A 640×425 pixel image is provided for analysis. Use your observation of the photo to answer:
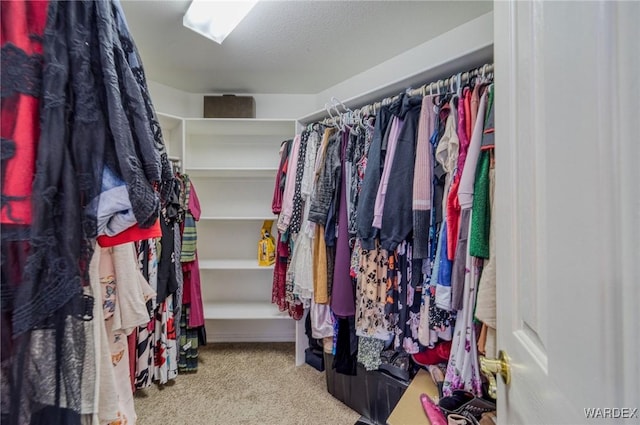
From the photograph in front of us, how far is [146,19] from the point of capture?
1596 mm

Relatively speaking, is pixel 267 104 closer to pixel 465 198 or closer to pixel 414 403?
pixel 465 198

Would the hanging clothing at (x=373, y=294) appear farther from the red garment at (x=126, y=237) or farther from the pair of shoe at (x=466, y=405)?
the red garment at (x=126, y=237)

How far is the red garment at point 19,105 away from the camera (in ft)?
1.62

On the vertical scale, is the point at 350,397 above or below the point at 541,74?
below

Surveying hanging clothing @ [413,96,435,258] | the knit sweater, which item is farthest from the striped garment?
hanging clothing @ [413,96,435,258]

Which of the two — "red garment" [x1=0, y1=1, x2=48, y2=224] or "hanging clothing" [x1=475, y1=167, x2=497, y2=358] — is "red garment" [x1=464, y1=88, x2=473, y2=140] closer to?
"hanging clothing" [x1=475, y1=167, x2=497, y2=358]

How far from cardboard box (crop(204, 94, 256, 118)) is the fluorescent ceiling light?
658 millimetres

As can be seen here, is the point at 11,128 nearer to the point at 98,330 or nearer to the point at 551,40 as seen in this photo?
the point at 98,330

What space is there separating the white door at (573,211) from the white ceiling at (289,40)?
1.28m

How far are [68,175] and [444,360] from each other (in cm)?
154

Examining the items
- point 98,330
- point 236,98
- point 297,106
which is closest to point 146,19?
point 236,98

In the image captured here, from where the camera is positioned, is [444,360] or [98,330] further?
[444,360]

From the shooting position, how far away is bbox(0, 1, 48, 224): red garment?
49cm

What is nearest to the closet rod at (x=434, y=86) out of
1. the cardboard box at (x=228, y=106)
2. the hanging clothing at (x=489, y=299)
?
the hanging clothing at (x=489, y=299)
